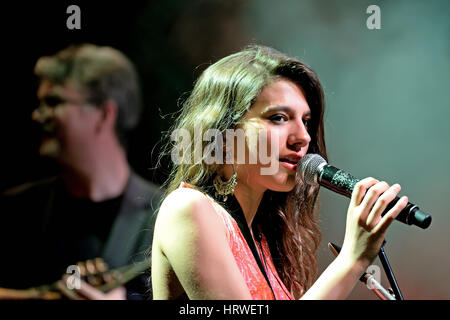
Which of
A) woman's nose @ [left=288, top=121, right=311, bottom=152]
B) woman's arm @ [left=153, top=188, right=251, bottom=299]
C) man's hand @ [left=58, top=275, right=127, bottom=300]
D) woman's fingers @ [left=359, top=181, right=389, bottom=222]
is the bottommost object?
man's hand @ [left=58, top=275, right=127, bottom=300]

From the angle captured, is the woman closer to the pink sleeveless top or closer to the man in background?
the pink sleeveless top

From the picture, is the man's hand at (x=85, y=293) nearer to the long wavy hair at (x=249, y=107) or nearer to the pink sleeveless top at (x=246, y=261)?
the long wavy hair at (x=249, y=107)

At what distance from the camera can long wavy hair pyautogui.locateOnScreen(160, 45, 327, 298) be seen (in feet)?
4.80

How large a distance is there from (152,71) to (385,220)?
103 cm

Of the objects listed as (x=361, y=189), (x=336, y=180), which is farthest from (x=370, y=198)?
(x=336, y=180)

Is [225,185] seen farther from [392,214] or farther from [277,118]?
[392,214]

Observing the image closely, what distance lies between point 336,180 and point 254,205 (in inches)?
13.8

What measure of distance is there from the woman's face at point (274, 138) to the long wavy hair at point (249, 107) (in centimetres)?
4

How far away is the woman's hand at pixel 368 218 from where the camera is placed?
1.14 metres

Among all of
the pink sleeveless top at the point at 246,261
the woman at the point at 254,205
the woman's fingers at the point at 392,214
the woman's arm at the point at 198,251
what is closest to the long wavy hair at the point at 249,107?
the woman at the point at 254,205

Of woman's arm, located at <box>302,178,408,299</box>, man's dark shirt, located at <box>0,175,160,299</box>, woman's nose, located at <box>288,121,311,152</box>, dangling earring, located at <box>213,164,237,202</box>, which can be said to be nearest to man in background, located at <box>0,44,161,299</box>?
man's dark shirt, located at <box>0,175,160,299</box>

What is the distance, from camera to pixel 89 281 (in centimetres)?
164

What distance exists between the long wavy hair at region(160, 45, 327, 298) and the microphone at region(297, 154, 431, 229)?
0.24m
